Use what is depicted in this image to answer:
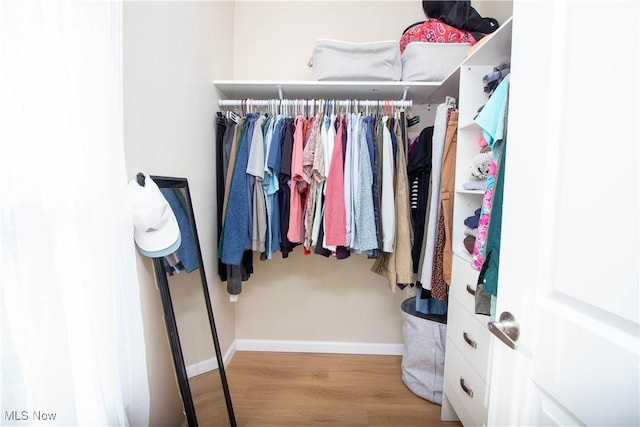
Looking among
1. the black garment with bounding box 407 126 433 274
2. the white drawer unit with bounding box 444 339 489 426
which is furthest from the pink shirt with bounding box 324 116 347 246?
the white drawer unit with bounding box 444 339 489 426

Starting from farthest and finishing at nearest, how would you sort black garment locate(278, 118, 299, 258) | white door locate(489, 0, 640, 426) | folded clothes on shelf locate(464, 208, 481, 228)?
black garment locate(278, 118, 299, 258)
folded clothes on shelf locate(464, 208, 481, 228)
white door locate(489, 0, 640, 426)

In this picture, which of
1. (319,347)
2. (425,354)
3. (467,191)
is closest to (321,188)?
(467,191)

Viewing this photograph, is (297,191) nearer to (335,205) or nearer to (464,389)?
(335,205)

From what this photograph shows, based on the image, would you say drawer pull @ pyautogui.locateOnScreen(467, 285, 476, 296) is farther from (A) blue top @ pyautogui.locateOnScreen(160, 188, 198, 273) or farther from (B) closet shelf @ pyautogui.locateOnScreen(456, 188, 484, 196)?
(A) blue top @ pyautogui.locateOnScreen(160, 188, 198, 273)

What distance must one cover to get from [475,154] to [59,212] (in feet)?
4.96

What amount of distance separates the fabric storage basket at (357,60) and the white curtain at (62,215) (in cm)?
104

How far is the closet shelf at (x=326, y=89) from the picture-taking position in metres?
Answer: 1.51

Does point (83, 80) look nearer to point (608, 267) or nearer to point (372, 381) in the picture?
point (608, 267)

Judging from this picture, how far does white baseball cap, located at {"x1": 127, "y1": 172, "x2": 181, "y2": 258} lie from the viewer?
835 mm

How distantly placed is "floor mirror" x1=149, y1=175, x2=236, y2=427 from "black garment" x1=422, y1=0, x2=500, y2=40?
5.64 feet

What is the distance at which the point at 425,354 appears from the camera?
5.00ft

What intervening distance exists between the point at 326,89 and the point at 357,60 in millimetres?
234

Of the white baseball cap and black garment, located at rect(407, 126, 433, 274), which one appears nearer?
the white baseball cap

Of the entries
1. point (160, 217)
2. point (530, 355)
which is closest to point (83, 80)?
point (160, 217)
